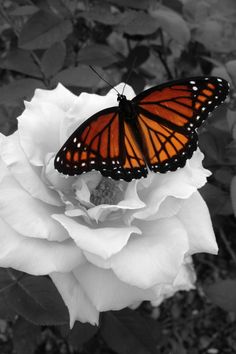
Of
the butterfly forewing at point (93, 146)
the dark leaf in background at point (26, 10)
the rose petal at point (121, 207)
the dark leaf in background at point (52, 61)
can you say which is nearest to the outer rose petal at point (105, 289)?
the rose petal at point (121, 207)

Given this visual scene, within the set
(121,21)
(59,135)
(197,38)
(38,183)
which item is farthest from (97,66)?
(38,183)

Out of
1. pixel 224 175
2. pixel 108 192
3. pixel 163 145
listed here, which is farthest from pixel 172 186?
pixel 224 175

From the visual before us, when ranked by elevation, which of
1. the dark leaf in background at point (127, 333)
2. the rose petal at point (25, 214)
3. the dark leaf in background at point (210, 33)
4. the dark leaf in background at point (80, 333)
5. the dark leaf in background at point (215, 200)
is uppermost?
the rose petal at point (25, 214)

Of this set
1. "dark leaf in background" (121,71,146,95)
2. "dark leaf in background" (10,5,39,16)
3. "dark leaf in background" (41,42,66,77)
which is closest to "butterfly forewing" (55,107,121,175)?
"dark leaf in background" (41,42,66,77)

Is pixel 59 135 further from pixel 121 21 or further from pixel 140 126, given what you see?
pixel 121 21

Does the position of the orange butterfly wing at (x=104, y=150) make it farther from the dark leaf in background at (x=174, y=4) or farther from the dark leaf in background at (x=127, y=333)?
the dark leaf in background at (x=174, y=4)

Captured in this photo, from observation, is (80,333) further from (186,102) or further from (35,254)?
(186,102)
